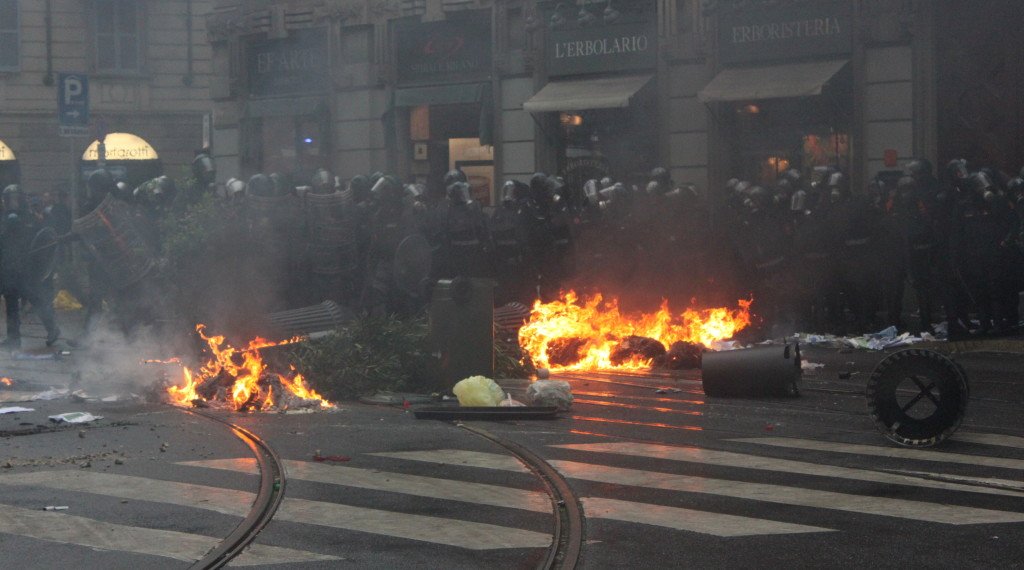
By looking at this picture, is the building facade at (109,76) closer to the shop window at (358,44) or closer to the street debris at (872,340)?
the shop window at (358,44)

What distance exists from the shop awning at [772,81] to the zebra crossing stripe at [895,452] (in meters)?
10.8

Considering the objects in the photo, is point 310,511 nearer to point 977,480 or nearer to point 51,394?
point 977,480

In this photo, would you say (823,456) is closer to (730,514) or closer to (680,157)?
(730,514)

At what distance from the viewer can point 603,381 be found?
40.8 feet

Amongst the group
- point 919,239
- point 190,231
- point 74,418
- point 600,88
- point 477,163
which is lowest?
point 74,418

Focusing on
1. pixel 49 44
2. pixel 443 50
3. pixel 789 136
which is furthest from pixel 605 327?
pixel 49 44

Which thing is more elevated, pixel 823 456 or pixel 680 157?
pixel 680 157

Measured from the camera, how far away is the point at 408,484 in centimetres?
760

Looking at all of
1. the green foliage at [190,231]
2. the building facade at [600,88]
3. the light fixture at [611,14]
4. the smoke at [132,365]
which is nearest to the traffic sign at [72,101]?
the green foliage at [190,231]

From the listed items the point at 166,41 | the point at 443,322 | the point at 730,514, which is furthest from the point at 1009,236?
the point at 166,41

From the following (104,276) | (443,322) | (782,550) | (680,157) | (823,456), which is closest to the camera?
(782,550)

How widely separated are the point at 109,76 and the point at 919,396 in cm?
2988

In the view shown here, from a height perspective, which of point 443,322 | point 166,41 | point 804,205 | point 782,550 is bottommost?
point 782,550

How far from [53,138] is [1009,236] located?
86.9ft
